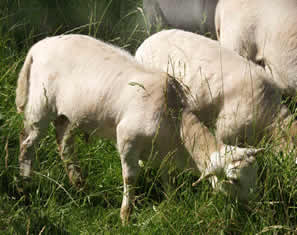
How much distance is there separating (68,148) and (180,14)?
113 inches

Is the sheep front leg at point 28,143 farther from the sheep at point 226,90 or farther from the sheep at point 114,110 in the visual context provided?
the sheep at point 226,90

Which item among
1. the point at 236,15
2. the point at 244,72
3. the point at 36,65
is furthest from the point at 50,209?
the point at 236,15

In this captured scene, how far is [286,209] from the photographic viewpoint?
12.4ft

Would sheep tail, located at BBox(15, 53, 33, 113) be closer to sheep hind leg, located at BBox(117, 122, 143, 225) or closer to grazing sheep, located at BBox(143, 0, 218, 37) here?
sheep hind leg, located at BBox(117, 122, 143, 225)

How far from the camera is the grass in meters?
3.57

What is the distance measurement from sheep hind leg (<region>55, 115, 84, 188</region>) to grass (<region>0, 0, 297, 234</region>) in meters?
0.06

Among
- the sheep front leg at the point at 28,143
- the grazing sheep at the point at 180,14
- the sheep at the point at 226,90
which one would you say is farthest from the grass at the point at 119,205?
the grazing sheep at the point at 180,14

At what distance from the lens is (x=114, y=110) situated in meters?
4.20

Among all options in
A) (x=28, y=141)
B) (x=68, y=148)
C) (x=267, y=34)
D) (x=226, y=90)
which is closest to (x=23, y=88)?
(x=28, y=141)

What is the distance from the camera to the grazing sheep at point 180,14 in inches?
262

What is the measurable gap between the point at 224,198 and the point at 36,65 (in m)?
1.93

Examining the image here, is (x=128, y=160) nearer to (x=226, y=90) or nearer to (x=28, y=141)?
(x=28, y=141)

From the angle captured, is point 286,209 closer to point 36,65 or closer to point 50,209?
point 50,209

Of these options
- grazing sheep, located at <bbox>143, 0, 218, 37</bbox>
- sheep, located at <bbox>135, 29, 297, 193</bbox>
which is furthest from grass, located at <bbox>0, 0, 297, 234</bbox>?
grazing sheep, located at <bbox>143, 0, 218, 37</bbox>
